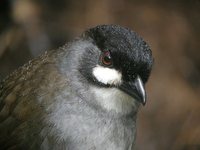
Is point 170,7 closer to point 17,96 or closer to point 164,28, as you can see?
point 164,28

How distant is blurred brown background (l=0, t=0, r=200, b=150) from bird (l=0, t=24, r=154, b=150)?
224 cm

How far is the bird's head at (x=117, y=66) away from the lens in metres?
5.27

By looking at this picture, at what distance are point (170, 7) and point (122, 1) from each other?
58 cm

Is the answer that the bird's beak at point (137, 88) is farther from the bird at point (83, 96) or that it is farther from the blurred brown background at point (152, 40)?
the blurred brown background at point (152, 40)

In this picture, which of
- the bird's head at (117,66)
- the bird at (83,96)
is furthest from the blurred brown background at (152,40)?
the bird's head at (117,66)

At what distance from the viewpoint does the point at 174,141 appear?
26.0ft

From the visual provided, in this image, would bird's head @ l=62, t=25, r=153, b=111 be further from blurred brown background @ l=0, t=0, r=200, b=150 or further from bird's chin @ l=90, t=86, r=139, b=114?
blurred brown background @ l=0, t=0, r=200, b=150

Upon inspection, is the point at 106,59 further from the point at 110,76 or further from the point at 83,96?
the point at 83,96

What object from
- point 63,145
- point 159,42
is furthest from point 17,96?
point 159,42

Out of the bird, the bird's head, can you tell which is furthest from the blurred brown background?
the bird's head

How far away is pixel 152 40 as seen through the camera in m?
8.66

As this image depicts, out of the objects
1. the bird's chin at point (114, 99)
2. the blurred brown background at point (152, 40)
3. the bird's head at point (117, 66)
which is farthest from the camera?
the blurred brown background at point (152, 40)

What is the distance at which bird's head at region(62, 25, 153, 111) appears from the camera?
5270mm

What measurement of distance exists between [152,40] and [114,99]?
10.8 ft
